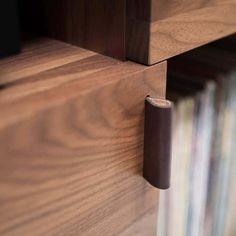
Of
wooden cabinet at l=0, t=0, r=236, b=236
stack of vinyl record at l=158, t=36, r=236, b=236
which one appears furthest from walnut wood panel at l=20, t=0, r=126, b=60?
stack of vinyl record at l=158, t=36, r=236, b=236

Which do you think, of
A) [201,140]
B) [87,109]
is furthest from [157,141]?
[201,140]

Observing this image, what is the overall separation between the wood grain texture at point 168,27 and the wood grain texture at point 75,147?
0.06 ft

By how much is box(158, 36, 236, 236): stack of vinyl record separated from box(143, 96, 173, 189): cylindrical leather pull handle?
157 millimetres

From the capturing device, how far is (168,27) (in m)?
0.50

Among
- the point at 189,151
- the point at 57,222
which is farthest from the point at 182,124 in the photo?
the point at 57,222

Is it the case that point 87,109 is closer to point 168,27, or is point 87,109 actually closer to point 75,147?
point 75,147

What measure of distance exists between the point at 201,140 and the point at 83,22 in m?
0.29

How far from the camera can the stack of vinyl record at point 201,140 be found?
679mm

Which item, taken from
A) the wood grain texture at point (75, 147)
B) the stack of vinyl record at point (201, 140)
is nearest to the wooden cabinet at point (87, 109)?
the wood grain texture at point (75, 147)

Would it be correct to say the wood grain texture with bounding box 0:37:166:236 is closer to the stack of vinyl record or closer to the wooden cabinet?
the wooden cabinet

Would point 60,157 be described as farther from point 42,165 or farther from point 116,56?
point 116,56

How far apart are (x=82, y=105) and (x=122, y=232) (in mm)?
184

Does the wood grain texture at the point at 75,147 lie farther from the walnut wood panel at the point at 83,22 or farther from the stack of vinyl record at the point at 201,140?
the stack of vinyl record at the point at 201,140

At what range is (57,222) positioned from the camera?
1.46ft
